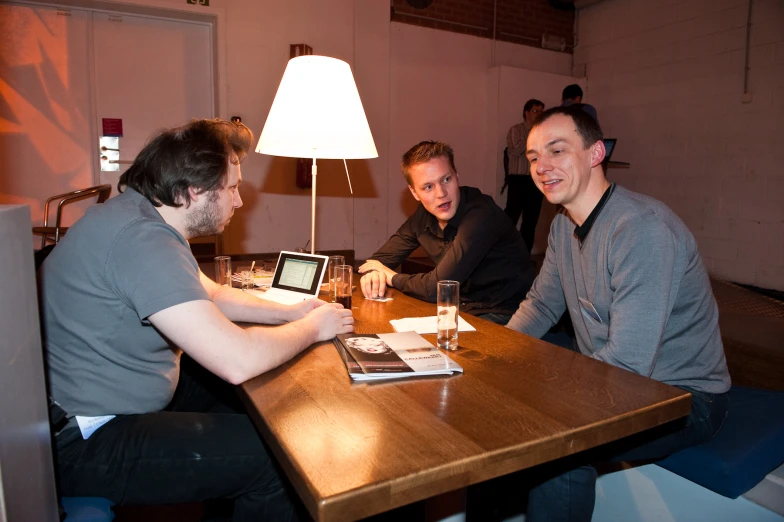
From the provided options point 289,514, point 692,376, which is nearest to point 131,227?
point 289,514

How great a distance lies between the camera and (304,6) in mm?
4969

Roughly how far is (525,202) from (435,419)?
5.08m

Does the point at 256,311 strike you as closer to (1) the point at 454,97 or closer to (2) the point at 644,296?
(2) the point at 644,296

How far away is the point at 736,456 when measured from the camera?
1.37 metres

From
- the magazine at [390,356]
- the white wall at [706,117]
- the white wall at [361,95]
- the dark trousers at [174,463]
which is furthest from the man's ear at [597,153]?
the white wall at [706,117]

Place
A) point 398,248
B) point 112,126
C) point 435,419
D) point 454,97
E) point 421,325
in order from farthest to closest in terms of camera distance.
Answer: point 454,97, point 112,126, point 398,248, point 421,325, point 435,419

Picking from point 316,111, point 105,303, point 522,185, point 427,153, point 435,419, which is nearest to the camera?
point 435,419

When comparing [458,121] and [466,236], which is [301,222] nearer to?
[458,121]

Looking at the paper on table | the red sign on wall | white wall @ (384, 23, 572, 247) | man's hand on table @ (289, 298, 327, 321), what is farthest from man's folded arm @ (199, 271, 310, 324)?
white wall @ (384, 23, 572, 247)

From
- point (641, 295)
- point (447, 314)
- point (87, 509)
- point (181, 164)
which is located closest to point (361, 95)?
point (181, 164)

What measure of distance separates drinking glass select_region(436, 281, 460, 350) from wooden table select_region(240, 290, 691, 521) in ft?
0.16

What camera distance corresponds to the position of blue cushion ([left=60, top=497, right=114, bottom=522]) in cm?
106

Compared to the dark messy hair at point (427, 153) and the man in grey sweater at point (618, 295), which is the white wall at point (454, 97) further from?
the man in grey sweater at point (618, 295)

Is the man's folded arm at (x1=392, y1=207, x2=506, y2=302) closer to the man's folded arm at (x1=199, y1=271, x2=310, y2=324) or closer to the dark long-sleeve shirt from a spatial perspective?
the dark long-sleeve shirt
